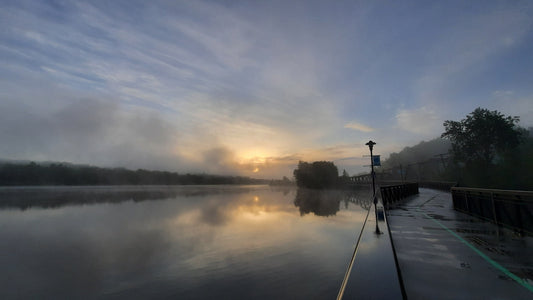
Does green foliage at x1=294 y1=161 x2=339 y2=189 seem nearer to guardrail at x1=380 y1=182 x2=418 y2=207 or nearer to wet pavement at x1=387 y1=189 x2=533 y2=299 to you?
guardrail at x1=380 y1=182 x2=418 y2=207

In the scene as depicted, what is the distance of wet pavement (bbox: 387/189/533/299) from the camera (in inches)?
206

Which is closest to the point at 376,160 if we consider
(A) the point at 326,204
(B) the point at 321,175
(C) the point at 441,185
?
(A) the point at 326,204

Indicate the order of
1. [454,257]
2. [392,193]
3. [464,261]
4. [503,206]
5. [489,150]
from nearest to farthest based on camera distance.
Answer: [464,261] → [454,257] → [503,206] → [392,193] → [489,150]

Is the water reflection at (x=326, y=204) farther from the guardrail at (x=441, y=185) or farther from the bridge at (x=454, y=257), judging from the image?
the bridge at (x=454, y=257)

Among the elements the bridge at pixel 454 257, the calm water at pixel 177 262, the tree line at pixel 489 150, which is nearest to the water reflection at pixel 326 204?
the calm water at pixel 177 262

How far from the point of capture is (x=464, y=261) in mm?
7059

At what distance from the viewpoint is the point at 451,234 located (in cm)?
1030

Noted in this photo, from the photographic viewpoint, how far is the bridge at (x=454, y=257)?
502cm

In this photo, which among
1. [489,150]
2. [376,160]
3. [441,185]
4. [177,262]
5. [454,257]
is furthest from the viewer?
[489,150]

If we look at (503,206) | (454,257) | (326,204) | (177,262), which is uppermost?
(503,206)

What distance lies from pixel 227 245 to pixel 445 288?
53.8 feet

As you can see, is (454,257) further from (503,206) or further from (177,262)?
(177,262)

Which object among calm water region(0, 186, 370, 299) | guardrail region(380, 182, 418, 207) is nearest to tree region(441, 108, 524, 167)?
guardrail region(380, 182, 418, 207)

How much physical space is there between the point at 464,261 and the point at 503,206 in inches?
288
